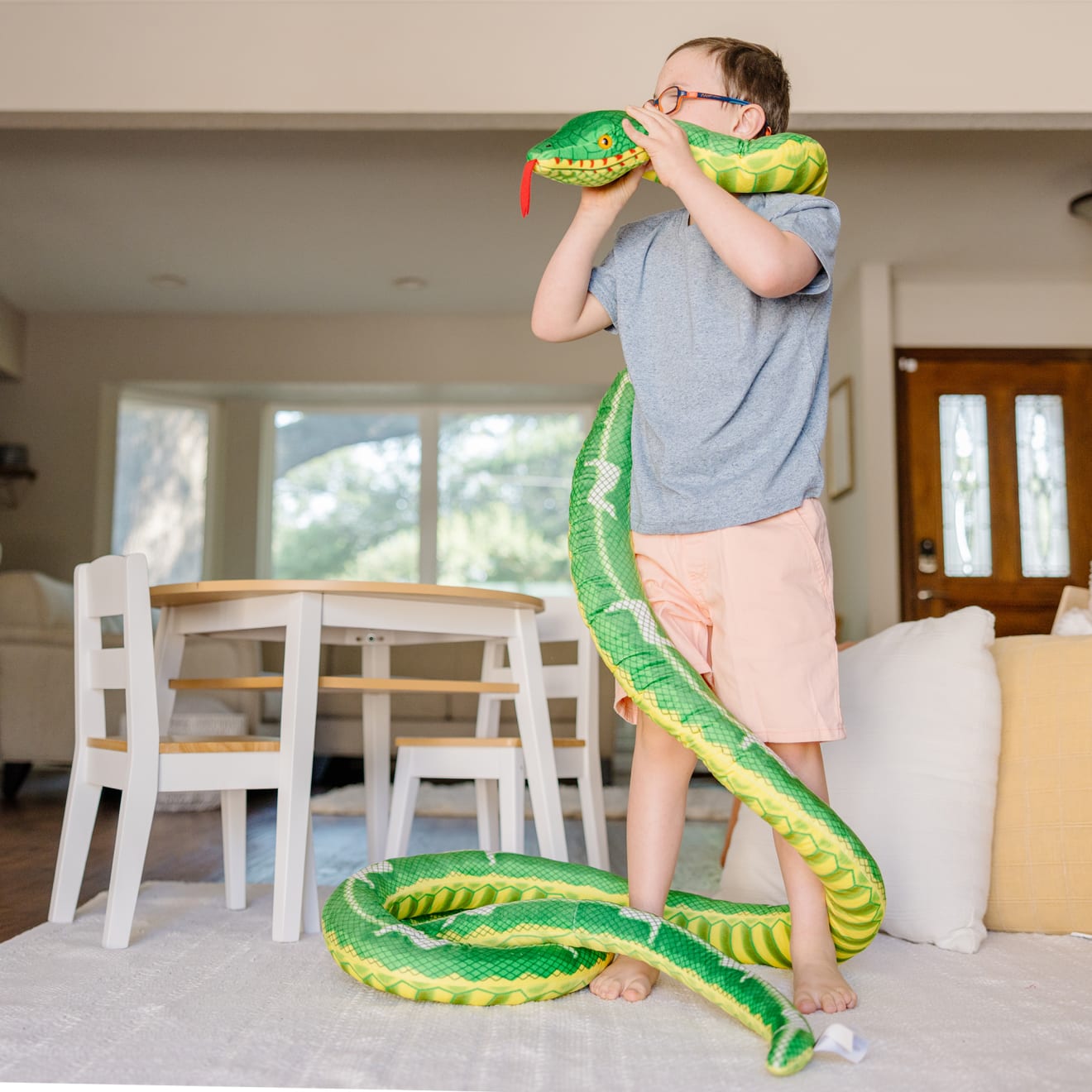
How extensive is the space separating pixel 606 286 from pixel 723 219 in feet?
0.88

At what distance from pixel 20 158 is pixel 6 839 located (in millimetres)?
3084

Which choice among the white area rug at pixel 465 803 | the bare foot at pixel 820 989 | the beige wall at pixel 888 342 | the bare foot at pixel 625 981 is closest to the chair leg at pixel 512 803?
the bare foot at pixel 625 981

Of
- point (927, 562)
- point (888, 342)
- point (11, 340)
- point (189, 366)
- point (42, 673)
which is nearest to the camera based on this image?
point (42, 673)

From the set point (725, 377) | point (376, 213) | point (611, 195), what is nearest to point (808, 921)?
point (725, 377)

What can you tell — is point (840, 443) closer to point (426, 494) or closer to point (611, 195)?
point (426, 494)

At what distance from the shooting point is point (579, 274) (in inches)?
58.5

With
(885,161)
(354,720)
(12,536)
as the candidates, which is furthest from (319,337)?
(885,161)

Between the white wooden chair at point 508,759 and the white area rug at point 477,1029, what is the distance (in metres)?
0.45

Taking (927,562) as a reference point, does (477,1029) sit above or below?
below

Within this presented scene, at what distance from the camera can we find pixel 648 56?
131 inches

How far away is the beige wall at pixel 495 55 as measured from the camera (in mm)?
3293

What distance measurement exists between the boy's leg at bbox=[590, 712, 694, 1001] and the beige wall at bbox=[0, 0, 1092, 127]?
246 cm

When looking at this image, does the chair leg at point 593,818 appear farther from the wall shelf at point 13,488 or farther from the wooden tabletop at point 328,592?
the wall shelf at point 13,488

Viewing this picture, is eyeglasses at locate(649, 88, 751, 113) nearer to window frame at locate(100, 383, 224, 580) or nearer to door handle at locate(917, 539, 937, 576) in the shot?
door handle at locate(917, 539, 937, 576)
